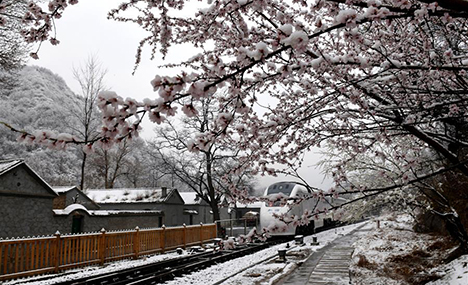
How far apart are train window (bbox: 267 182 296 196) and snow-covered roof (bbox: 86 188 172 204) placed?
1344 centimetres

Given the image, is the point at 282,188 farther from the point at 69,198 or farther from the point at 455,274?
the point at 69,198

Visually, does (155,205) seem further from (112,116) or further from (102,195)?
(112,116)

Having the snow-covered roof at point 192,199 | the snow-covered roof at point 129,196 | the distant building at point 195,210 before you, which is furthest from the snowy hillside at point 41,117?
the snow-covered roof at point 192,199

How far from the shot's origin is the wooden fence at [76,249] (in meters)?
10.7

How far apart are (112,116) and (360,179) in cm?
1671

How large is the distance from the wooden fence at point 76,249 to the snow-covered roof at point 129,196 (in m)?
15.5

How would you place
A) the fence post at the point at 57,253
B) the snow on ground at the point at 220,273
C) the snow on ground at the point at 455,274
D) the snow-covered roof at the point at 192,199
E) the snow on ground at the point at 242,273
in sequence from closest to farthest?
the snow on ground at the point at 455,274, the snow on ground at the point at 242,273, the snow on ground at the point at 220,273, the fence post at the point at 57,253, the snow-covered roof at the point at 192,199

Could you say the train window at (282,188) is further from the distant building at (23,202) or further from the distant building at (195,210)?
the distant building at (195,210)

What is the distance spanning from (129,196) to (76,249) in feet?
73.6

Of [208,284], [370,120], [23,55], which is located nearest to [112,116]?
[370,120]

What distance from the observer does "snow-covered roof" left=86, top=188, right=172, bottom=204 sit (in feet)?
110

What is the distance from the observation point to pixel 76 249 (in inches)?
504

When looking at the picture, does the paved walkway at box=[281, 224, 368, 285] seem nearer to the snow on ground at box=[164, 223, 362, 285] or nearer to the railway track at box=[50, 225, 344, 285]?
the snow on ground at box=[164, 223, 362, 285]

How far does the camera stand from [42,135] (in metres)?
1.92
